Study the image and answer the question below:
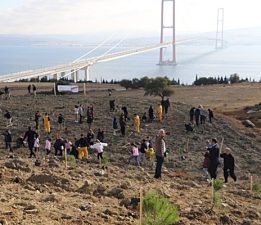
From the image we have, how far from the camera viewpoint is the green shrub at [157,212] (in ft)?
Result: 23.2

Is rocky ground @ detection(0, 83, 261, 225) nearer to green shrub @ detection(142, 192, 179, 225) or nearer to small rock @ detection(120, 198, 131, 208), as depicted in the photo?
small rock @ detection(120, 198, 131, 208)

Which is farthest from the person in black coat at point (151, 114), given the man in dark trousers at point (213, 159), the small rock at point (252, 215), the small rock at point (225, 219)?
the small rock at point (225, 219)

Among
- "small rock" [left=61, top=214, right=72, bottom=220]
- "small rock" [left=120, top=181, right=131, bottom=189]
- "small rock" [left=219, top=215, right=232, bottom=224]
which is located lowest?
"small rock" [left=219, top=215, right=232, bottom=224]

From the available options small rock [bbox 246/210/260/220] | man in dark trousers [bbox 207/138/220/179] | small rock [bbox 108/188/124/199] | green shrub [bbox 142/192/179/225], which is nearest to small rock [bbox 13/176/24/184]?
small rock [bbox 108/188/124/199]

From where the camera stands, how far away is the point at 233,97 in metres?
42.8

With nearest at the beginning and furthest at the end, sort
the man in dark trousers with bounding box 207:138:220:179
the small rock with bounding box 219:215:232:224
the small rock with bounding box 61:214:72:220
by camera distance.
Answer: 1. the small rock with bounding box 61:214:72:220
2. the small rock with bounding box 219:215:232:224
3. the man in dark trousers with bounding box 207:138:220:179

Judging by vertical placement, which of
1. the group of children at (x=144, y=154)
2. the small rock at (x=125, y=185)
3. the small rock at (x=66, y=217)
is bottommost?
the group of children at (x=144, y=154)

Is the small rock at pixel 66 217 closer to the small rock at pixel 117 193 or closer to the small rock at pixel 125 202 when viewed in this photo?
the small rock at pixel 125 202

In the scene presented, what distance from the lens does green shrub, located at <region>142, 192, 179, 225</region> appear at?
709 cm

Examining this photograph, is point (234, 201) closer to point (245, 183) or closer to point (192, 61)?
point (245, 183)

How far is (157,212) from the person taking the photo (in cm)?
718

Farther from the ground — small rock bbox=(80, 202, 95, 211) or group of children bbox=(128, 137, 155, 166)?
small rock bbox=(80, 202, 95, 211)

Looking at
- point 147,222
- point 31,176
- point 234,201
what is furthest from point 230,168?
point 147,222

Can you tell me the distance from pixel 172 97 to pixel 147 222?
34.9 meters
